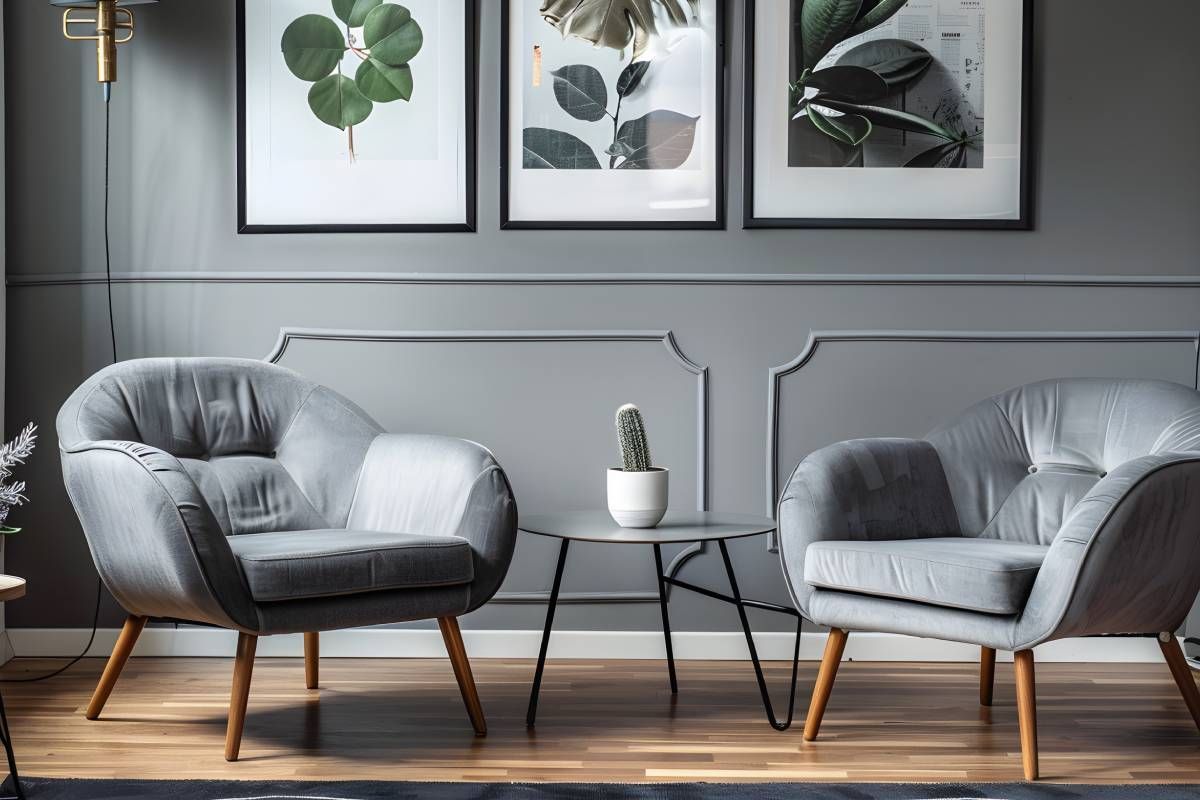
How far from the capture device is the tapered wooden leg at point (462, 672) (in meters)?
2.29

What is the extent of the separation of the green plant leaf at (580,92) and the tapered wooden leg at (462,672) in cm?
143

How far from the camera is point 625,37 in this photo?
9.70 ft

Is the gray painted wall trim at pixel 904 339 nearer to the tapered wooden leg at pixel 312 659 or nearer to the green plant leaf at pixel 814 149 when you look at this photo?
the green plant leaf at pixel 814 149

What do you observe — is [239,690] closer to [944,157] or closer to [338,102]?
[338,102]

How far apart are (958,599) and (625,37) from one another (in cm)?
173

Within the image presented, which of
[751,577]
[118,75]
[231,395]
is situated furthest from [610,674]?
[118,75]

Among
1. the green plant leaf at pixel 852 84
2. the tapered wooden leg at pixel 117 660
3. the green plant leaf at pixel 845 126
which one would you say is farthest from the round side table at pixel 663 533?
the green plant leaf at pixel 852 84

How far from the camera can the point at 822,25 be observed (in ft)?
9.73

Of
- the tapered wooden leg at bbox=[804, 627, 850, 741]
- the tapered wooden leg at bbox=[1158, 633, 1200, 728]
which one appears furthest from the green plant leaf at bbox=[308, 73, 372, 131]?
the tapered wooden leg at bbox=[1158, 633, 1200, 728]

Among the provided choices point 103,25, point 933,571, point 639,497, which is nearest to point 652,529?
point 639,497

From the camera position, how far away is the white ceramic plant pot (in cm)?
238

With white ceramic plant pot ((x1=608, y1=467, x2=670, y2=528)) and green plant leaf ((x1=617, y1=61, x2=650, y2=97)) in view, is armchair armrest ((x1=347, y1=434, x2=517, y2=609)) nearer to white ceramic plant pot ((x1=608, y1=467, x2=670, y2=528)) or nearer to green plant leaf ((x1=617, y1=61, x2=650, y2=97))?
white ceramic plant pot ((x1=608, y1=467, x2=670, y2=528))

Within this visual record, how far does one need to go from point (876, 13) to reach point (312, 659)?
7.26 ft

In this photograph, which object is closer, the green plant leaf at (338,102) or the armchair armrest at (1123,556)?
the armchair armrest at (1123,556)
